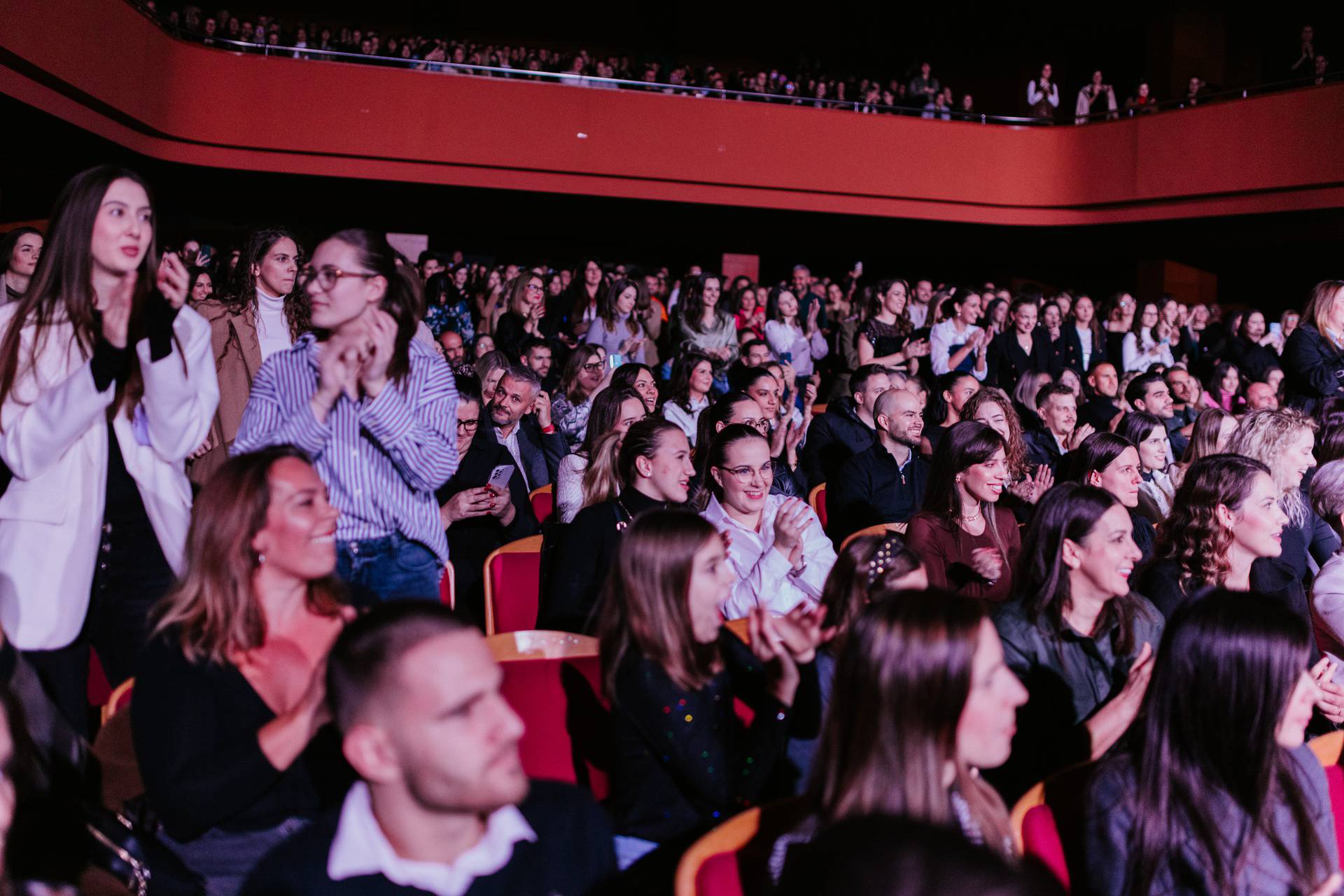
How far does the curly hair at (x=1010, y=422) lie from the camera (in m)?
4.88

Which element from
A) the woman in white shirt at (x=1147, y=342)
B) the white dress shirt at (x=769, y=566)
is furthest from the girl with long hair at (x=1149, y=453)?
the woman in white shirt at (x=1147, y=342)

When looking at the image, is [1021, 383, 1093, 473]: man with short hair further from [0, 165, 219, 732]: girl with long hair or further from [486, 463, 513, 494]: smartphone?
[0, 165, 219, 732]: girl with long hair

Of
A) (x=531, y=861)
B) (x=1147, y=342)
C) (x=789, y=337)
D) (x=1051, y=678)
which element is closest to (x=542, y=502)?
(x=1051, y=678)

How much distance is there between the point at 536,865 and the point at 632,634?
67 centimetres

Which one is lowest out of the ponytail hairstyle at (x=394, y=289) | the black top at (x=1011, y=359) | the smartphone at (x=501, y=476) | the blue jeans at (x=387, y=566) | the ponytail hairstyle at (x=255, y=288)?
the blue jeans at (x=387, y=566)

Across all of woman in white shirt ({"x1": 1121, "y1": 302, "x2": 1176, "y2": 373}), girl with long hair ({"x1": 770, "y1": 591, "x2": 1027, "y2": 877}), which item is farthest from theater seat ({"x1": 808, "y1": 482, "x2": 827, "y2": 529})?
woman in white shirt ({"x1": 1121, "y1": 302, "x2": 1176, "y2": 373})

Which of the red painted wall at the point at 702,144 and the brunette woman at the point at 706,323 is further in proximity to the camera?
the red painted wall at the point at 702,144

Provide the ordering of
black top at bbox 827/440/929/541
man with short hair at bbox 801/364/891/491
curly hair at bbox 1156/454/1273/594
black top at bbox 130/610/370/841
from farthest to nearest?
man with short hair at bbox 801/364/891/491 < black top at bbox 827/440/929/541 < curly hair at bbox 1156/454/1273/594 < black top at bbox 130/610/370/841

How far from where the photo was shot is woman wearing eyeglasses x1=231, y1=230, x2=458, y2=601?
231 centimetres

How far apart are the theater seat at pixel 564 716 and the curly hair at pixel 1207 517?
5.28ft

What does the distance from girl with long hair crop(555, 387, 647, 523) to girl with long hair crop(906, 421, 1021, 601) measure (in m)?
1.04

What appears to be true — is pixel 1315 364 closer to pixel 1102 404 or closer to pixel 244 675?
pixel 1102 404

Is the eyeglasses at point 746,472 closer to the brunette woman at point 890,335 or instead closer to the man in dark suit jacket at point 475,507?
the man in dark suit jacket at point 475,507

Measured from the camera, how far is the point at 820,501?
4.91 metres
